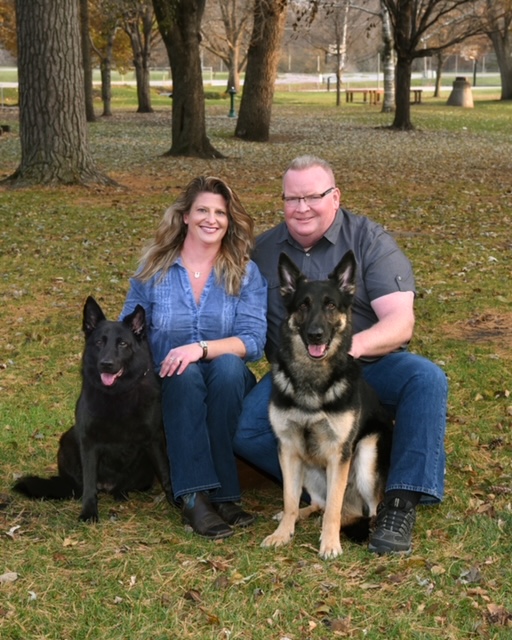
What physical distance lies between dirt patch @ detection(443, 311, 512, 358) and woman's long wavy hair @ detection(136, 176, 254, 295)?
11.4 ft

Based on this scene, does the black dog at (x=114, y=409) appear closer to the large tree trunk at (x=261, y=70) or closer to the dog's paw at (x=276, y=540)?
the dog's paw at (x=276, y=540)

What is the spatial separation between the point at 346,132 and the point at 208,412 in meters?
27.9

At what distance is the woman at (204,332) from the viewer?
15.5 feet

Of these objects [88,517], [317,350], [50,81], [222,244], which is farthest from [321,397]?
[50,81]

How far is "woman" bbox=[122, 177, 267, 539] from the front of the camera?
15.5 feet

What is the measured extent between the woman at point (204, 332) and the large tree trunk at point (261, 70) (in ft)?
70.9

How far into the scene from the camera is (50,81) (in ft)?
49.4

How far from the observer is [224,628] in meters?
3.74

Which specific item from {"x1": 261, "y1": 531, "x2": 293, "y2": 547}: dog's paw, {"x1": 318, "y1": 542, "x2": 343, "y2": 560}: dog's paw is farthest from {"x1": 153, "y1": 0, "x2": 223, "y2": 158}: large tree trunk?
{"x1": 318, "y1": 542, "x2": 343, "y2": 560}: dog's paw

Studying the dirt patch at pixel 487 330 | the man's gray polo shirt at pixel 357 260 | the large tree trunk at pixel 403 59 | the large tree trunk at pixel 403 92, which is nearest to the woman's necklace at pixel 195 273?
the man's gray polo shirt at pixel 357 260

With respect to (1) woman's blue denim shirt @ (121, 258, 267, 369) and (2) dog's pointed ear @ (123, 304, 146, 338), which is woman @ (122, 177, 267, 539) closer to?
(1) woman's blue denim shirt @ (121, 258, 267, 369)

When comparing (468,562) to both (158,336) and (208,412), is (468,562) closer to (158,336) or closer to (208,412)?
(208,412)

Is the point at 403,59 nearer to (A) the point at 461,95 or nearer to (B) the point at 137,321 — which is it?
(A) the point at 461,95

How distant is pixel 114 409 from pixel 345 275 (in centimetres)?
141
